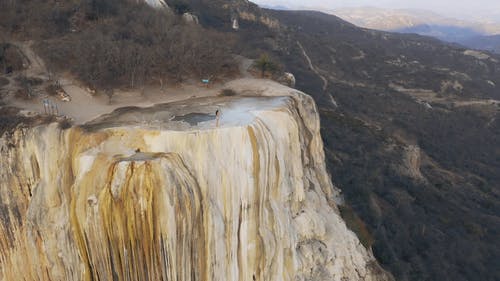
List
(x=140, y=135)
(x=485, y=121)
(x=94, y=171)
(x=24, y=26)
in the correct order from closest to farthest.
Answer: (x=94, y=171), (x=140, y=135), (x=24, y=26), (x=485, y=121)

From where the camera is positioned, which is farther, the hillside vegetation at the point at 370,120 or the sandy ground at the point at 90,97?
the hillside vegetation at the point at 370,120

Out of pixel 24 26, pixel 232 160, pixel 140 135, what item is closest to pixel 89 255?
pixel 140 135

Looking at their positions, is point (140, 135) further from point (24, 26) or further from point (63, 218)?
point (24, 26)

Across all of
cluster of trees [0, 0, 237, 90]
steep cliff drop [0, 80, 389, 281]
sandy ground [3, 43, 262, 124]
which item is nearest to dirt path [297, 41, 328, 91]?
cluster of trees [0, 0, 237, 90]

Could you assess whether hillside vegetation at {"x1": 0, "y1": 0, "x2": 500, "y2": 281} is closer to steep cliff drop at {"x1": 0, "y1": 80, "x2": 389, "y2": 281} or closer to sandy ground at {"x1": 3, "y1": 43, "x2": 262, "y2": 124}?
sandy ground at {"x1": 3, "y1": 43, "x2": 262, "y2": 124}

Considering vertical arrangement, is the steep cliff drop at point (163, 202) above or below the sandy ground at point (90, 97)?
below

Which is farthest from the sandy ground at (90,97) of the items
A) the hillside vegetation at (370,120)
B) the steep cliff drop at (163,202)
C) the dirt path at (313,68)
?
the dirt path at (313,68)

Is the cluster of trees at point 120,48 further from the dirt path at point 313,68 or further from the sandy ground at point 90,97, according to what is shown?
the dirt path at point 313,68

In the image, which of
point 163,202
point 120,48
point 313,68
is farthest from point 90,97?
point 313,68

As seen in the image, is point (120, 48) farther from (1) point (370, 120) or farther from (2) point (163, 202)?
(1) point (370, 120)
